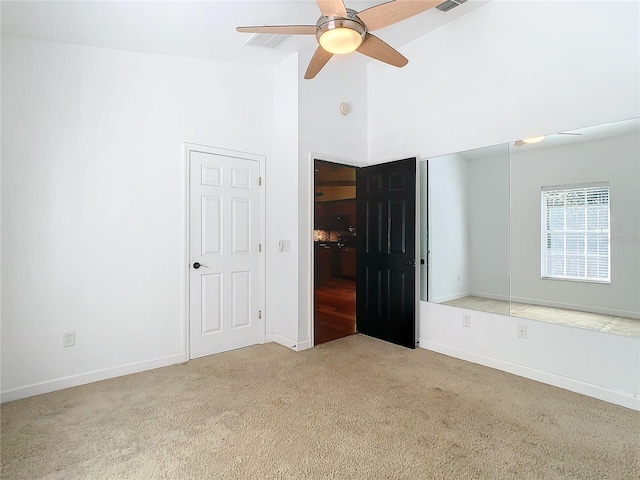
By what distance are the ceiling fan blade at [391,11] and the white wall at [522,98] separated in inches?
61.7

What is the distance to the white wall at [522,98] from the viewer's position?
8.53 ft

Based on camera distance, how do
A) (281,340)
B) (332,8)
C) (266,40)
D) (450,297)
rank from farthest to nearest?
(281,340)
(450,297)
(266,40)
(332,8)

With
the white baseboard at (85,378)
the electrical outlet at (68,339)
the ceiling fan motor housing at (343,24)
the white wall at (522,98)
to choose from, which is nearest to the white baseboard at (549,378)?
the white wall at (522,98)

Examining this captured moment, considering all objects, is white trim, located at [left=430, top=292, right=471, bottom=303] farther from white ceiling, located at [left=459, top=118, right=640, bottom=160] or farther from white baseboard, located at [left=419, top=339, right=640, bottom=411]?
white ceiling, located at [left=459, top=118, right=640, bottom=160]

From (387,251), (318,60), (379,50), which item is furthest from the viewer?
(387,251)

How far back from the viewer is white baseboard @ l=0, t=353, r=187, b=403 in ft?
8.76

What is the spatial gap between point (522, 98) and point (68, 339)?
435cm

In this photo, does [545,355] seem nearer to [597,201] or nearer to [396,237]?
[597,201]

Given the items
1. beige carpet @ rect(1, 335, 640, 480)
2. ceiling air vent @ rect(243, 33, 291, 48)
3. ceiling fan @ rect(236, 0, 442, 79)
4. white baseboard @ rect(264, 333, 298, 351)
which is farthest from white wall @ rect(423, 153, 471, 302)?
ceiling air vent @ rect(243, 33, 291, 48)

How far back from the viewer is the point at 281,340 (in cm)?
396

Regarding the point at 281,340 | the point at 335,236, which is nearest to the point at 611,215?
the point at 281,340

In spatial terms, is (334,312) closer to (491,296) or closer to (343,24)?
(491,296)

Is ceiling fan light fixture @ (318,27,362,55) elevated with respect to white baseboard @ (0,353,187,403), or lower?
elevated

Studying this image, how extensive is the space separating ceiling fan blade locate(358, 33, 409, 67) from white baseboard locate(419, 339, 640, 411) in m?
2.70
